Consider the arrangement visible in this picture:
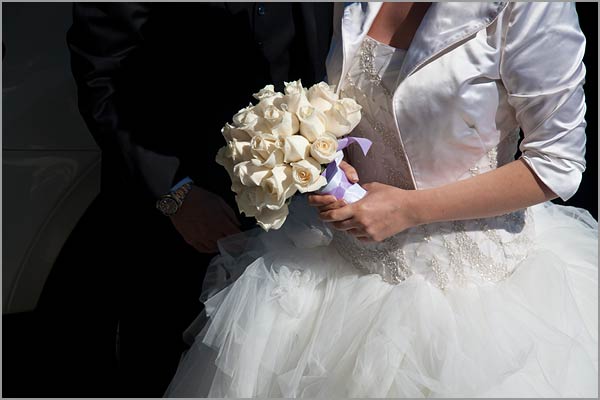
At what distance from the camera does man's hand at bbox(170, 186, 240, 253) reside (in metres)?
2.00

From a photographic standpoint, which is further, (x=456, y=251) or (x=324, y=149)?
(x=456, y=251)

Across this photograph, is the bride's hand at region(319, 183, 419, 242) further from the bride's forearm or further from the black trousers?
the black trousers

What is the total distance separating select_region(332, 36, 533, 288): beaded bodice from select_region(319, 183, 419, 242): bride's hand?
8 cm

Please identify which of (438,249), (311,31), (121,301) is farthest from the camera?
(121,301)

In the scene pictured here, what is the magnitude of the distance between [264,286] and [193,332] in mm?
333

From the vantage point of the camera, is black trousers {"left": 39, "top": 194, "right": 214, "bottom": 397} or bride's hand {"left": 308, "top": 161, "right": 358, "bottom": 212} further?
black trousers {"left": 39, "top": 194, "right": 214, "bottom": 397}

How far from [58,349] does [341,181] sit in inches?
65.4

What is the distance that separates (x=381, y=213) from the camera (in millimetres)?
1475

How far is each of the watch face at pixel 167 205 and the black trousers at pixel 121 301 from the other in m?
0.21

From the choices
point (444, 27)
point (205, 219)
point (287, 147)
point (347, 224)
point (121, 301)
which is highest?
point (444, 27)

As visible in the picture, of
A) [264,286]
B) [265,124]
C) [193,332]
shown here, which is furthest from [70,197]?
[265,124]

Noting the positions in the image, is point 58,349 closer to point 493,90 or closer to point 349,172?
point 349,172

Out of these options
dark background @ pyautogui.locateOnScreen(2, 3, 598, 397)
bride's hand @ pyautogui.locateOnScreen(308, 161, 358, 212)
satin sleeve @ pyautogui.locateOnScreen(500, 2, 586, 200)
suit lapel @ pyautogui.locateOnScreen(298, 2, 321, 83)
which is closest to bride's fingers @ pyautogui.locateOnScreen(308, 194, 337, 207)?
bride's hand @ pyautogui.locateOnScreen(308, 161, 358, 212)

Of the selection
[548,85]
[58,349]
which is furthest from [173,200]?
[548,85]
